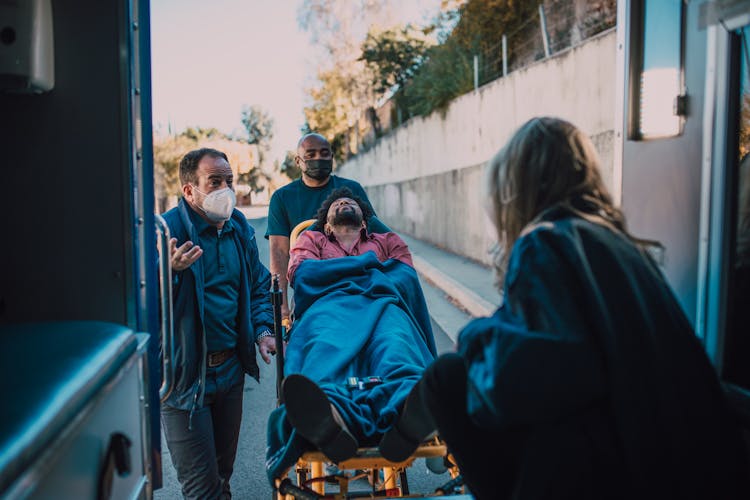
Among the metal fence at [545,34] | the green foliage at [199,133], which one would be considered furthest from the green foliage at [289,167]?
the metal fence at [545,34]

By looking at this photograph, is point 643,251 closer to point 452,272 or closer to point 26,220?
point 26,220

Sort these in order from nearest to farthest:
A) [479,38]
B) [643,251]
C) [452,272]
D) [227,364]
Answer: [643,251] → [227,364] → [452,272] → [479,38]

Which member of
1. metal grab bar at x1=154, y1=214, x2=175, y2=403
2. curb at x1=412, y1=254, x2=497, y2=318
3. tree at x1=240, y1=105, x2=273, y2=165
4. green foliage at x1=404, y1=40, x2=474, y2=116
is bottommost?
curb at x1=412, y1=254, x2=497, y2=318

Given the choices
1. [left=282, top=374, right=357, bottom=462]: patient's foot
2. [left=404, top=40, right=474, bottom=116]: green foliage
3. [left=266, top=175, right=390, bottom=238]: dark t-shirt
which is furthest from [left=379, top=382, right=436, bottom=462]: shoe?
[left=404, top=40, right=474, bottom=116]: green foliage

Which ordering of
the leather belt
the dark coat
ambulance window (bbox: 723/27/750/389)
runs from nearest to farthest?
1. the dark coat
2. ambulance window (bbox: 723/27/750/389)
3. the leather belt

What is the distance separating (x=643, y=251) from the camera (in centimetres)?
163

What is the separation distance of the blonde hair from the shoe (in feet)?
2.89

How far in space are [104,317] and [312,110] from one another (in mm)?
35182

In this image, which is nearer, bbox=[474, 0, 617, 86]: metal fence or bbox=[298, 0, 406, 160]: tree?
bbox=[474, 0, 617, 86]: metal fence

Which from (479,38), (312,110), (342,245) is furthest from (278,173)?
(342,245)

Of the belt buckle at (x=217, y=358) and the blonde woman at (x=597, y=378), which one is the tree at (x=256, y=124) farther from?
the blonde woman at (x=597, y=378)

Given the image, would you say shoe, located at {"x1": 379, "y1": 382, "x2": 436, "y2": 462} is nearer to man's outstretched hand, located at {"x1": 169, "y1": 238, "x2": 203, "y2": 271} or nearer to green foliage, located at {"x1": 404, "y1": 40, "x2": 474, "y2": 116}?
man's outstretched hand, located at {"x1": 169, "y1": 238, "x2": 203, "y2": 271}

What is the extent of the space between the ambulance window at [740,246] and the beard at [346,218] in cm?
299

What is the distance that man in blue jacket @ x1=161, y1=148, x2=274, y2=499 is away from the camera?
3.19 meters
